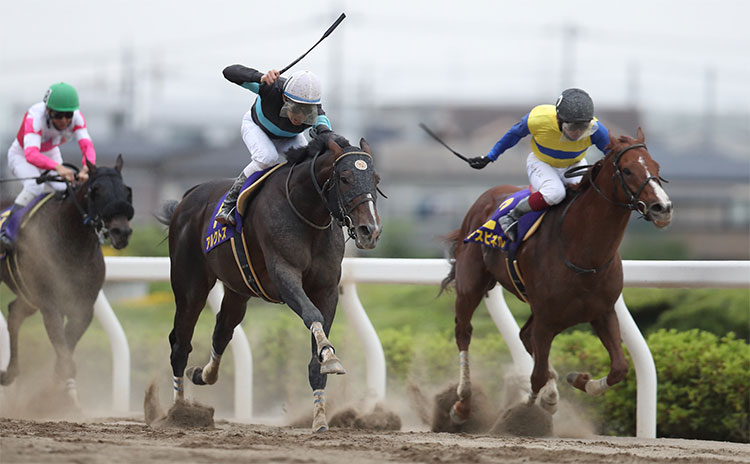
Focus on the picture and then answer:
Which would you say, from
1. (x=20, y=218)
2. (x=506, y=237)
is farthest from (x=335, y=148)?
A: (x=20, y=218)

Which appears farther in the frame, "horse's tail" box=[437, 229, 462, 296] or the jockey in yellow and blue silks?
"horse's tail" box=[437, 229, 462, 296]

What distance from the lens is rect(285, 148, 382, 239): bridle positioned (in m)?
5.62

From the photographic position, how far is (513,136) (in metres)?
6.90

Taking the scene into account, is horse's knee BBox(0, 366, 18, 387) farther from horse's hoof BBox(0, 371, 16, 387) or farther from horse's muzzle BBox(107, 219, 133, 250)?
horse's muzzle BBox(107, 219, 133, 250)

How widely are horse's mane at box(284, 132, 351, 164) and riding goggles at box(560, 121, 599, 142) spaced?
140 centimetres

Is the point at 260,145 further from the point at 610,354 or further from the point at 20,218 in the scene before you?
the point at 20,218

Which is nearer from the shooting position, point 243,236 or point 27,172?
point 243,236

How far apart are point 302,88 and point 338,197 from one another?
84 centimetres

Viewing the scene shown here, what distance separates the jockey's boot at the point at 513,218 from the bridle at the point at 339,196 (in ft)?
3.93

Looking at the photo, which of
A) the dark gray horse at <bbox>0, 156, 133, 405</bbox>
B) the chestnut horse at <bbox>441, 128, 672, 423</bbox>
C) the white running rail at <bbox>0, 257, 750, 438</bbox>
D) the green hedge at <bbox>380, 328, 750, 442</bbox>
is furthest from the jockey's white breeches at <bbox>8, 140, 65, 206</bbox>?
the chestnut horse at <bbox>441, 128, 672, 423</bbox>

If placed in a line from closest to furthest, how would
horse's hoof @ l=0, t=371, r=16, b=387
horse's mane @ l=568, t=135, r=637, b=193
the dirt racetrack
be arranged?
the dirt racetrack < horse's mane @ l=568, t=135, r=637, b=193 < horse's hoof @ l=0, t=371, r=16, b=387

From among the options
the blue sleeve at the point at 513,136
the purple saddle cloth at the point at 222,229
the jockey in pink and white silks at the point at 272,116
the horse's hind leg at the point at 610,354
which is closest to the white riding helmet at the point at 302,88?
the jockey in pink and white silks at the point at 272,116

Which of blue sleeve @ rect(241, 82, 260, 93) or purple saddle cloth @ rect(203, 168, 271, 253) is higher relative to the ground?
blue sleeve @ rect(241, 82, 260, 93)

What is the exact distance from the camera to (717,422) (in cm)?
677
